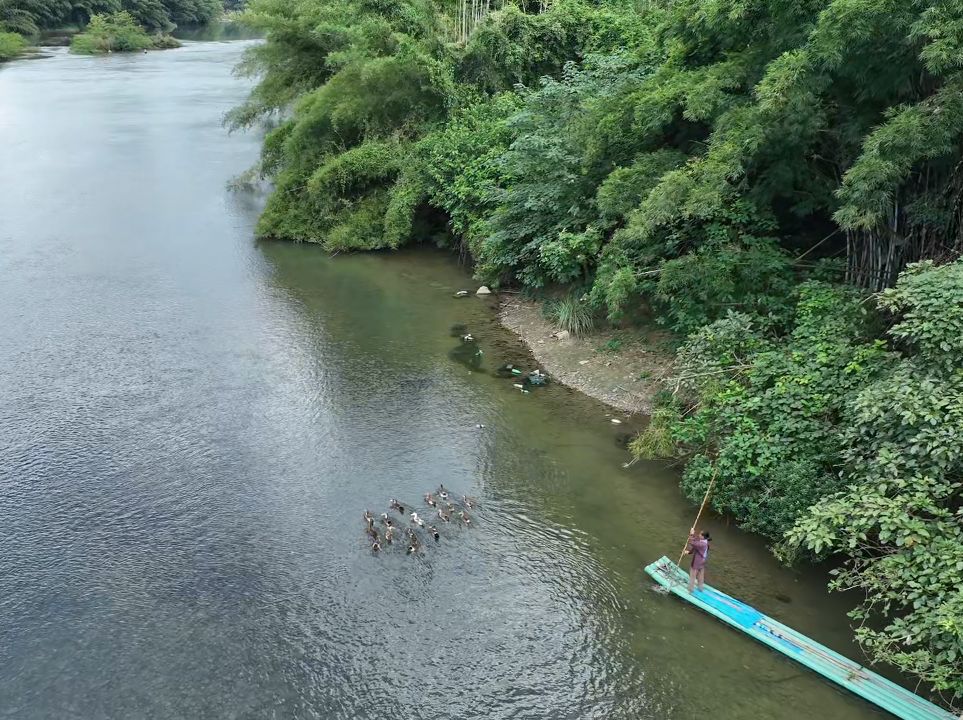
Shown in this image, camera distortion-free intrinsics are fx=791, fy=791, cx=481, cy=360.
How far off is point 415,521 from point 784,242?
8.89 metres

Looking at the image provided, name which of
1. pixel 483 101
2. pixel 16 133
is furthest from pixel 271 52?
pixel 16 133

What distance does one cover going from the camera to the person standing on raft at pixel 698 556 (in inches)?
413

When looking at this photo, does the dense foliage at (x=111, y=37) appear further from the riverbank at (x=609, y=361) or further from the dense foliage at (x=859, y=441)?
the dense foliage at (x=859, y=441)

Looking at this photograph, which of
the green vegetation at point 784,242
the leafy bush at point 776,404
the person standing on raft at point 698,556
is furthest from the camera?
the leafy bush at point 776,404

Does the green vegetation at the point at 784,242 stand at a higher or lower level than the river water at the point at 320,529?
higher

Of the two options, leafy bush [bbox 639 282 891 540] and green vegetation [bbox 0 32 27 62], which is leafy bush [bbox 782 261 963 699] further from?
green vegetation [bbox 0 32 27 62]

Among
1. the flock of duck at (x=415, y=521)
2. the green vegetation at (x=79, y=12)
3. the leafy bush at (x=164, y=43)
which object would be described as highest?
the flock of duck at (x=415, y=521)

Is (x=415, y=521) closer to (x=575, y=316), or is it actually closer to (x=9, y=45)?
(x=575, y=316)

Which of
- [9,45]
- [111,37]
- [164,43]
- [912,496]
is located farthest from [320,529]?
[164,43]

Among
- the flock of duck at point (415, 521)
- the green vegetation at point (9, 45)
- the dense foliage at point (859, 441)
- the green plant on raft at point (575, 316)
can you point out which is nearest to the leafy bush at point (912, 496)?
the dense foliage at point (859, 441)

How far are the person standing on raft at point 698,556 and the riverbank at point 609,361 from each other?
191 inches

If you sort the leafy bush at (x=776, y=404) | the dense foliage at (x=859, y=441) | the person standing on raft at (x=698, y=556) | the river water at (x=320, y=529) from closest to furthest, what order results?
the dense foliage at (x=859, y=441)
the river water at (x=320, y=529)
the person standing on raft at (x=698, y=556)
the leafy bush at (x=776, y=404)

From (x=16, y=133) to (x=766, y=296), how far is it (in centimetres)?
3613

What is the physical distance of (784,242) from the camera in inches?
602
